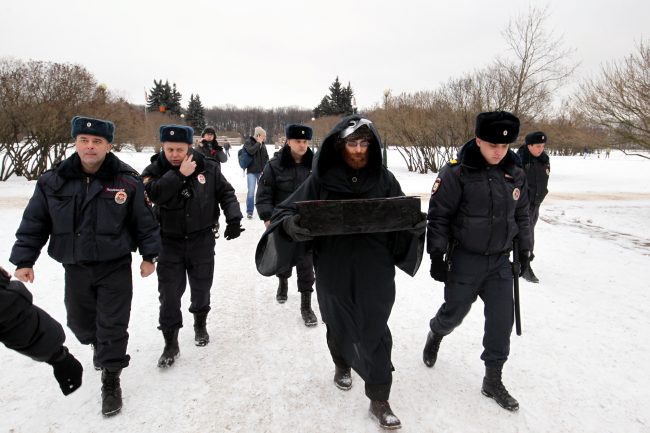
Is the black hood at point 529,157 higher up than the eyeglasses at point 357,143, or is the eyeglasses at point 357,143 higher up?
the black hood at point 529,157

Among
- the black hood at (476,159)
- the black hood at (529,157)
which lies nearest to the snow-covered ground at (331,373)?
the black hood at (476,159)

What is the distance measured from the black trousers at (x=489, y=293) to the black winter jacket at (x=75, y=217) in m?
2.47

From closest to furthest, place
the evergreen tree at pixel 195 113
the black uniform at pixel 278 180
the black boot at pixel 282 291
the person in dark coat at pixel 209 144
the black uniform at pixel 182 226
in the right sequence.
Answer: the black uniform at pixel 182 226, the black uniform at pixel 278 180, the black boot at pixel 282 291, the person in dark coat at pixel 209 144, the evergreen tree at pixel 195 113

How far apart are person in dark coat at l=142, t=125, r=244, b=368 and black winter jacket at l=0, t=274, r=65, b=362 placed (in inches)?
49.8

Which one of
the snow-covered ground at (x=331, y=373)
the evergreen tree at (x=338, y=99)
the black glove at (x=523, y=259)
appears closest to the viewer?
the snow-covered ground at (x=331, y=373)

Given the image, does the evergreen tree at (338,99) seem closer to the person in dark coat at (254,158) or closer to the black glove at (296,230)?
the person in dark coat at (254,158)

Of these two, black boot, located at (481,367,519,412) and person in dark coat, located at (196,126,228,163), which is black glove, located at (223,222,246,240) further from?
person in dark coat, located at (196,126,228,163)

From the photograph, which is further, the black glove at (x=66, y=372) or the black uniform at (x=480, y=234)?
the black uniform at (x=480, y=234)

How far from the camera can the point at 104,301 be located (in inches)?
106

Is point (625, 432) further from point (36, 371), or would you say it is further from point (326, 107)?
point (326, 107)

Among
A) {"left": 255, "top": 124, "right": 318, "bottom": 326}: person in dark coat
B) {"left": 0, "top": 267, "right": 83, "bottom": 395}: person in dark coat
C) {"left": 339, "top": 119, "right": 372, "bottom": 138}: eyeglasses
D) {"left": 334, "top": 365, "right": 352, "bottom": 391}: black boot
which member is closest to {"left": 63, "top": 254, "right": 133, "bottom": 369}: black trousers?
{"left": 0, "top": 267, "right": 83, "bottom": 395}: person in dark coat

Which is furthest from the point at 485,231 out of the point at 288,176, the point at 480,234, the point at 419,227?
the point at 288,176

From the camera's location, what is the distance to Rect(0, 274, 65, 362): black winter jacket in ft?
5.73

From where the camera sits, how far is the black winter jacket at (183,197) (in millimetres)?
3193
